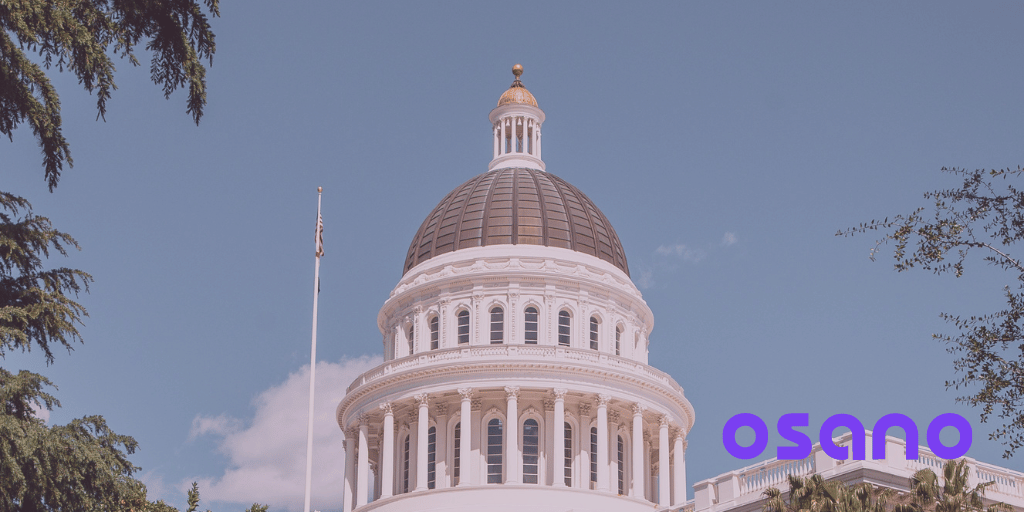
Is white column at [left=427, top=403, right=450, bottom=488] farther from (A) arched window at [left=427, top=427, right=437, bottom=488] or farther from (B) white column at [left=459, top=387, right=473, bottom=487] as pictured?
(B) white column at [left=459, top=387, right=473, bottom=487]

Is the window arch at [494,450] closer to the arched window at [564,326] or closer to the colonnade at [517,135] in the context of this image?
the arched window at [564,326]

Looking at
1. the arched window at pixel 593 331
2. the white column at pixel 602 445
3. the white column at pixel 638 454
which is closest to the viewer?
the white column at pixel 602 445

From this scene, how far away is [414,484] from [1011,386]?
49190 millimetres

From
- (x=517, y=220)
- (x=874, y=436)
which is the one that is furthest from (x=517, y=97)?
(x=874, y=436)

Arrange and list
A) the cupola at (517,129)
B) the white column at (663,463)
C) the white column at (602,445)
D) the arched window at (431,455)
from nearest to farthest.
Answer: the white column at (602,445)
the arched window at (431,455)
the white column at (663,463)
the cupola at (517,129)

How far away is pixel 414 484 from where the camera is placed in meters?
69.6

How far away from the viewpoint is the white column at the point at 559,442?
218 feet

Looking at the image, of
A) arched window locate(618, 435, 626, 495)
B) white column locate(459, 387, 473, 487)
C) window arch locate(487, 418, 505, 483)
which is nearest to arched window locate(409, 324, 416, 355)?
window arch locate(487, 418, 505, 483)

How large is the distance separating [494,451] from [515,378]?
158 inches

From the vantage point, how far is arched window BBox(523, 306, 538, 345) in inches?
2849

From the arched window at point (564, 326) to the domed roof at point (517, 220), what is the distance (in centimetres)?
389

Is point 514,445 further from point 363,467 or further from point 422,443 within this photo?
point 363,467

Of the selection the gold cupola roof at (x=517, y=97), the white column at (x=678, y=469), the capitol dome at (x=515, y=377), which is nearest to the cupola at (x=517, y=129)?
the gold cupola roof at (x=517, y=97)

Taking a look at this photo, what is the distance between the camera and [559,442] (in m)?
66.8
